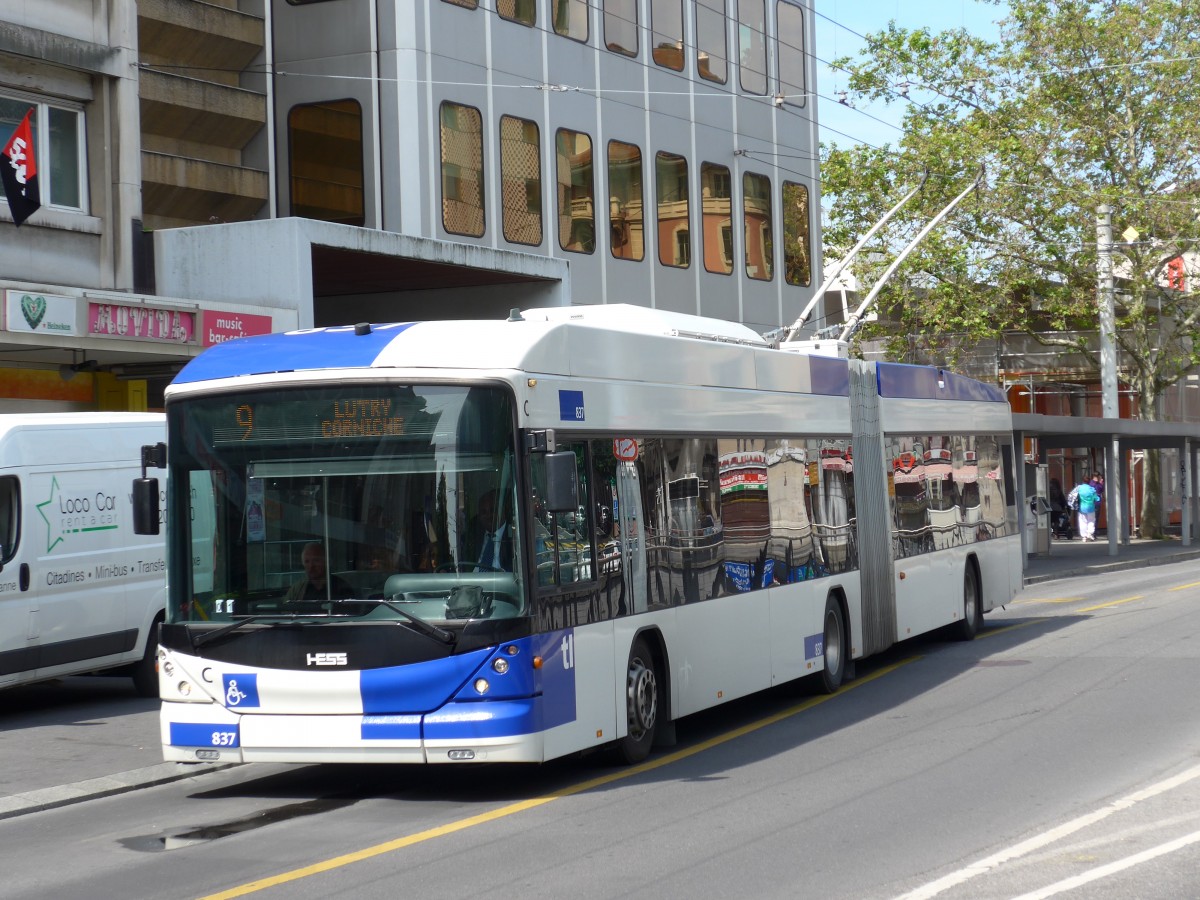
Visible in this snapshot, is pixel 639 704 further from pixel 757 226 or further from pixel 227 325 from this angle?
pixel 757 226

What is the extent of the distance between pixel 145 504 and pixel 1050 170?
3692 centimetres

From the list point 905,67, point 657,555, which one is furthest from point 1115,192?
point 657,555

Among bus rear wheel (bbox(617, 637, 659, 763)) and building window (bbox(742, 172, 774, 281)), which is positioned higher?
building window (bbox(742, 172, 774, 281))

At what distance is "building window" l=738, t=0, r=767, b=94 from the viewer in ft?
104

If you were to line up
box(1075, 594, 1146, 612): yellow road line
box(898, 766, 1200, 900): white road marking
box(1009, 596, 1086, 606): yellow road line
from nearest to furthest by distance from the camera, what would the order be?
box(898, 766, 1200, 900): white road marking → box(1075, 594, 1146, 612): yellow road line → box(1009, 596, 1086, 606): yellow road line

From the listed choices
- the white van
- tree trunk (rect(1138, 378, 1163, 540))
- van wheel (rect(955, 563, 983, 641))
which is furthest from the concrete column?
the white van

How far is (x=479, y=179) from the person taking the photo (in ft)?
81.0

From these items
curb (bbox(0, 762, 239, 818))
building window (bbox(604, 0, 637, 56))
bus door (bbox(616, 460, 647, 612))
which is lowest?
curb (bbox(0, 762, 239, 818))

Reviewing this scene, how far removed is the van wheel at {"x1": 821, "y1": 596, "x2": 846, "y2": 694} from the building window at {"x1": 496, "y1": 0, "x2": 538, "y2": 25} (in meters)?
13.7

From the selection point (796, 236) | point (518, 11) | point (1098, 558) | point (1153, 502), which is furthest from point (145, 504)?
point (1153, 502)

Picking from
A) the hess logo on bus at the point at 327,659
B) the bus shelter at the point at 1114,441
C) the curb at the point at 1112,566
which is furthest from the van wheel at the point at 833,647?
the bus shelter at the point at 1114,441

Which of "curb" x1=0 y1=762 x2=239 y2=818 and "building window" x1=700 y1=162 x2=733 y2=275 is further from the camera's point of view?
"building window" x1=700 y1=162 x2=733 y2=275

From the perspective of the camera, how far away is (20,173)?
18.2 meters

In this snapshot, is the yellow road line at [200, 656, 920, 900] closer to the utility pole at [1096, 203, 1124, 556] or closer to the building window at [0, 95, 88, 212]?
the building window at [0, 95, 88, 212]
